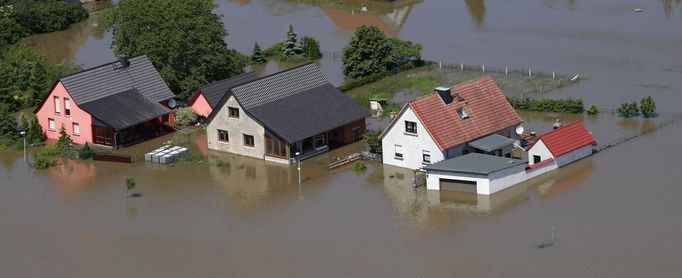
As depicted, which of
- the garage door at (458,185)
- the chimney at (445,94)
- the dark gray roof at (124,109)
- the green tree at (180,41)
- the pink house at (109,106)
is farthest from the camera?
the green tree at (180,41)

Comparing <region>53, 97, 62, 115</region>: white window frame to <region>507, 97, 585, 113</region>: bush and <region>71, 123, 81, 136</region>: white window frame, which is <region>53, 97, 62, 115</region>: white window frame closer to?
<region>71, 123, 81, 136</region>: white window frame

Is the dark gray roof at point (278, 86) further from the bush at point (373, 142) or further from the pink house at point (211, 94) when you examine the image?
the bush at point (373, 142)

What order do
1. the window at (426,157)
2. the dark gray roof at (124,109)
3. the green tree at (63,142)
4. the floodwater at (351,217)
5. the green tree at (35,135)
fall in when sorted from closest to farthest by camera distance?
the floodwater at (351,217) → the window at (426,157) → the green tree at (63,142) → the dark gray roof at (124,109) → the green tree at (35,135)

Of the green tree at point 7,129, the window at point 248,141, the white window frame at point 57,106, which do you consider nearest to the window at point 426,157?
the window at point 248,141

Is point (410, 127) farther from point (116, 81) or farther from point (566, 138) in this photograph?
point (116, 81)

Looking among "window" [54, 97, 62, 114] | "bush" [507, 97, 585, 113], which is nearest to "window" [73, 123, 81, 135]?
"window" [54, 97, 62, 114]

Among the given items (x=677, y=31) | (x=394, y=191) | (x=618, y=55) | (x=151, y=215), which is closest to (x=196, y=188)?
(x=151, y=215)

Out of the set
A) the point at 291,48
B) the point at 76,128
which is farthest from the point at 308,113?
the point at 291,48
